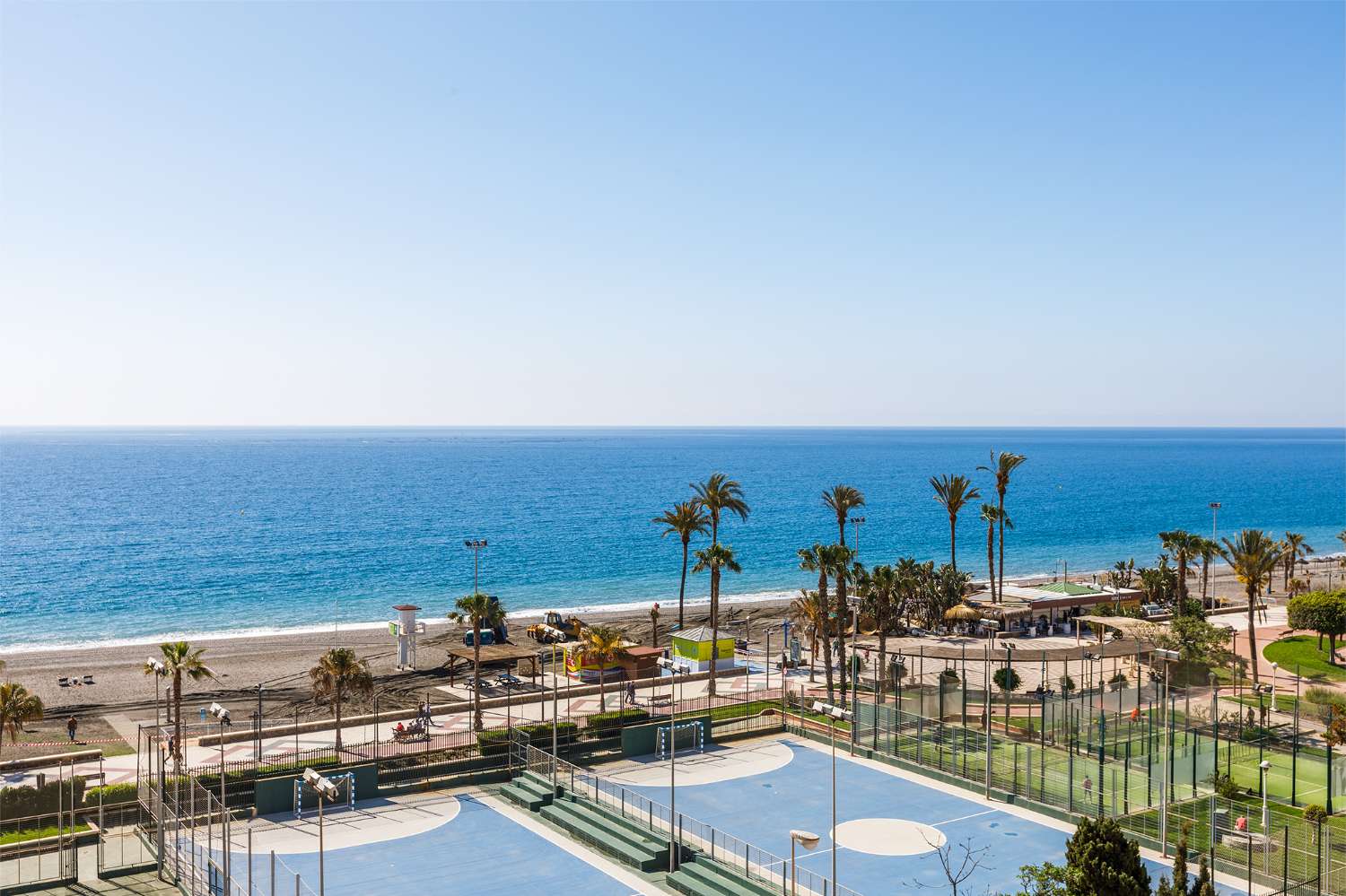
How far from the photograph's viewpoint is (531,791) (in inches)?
1661

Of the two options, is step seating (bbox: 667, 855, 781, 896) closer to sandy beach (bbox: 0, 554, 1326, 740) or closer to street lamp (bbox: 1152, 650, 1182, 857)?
street lamp (bbox: 1152, 650, 1182, 857)

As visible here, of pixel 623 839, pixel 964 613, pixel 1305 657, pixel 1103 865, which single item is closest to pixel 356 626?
pixel 964 613

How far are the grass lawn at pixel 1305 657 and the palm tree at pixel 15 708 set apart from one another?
63538 mm

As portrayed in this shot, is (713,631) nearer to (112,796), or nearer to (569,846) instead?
(569,846)

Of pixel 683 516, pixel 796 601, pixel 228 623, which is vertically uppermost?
pixel 683 516

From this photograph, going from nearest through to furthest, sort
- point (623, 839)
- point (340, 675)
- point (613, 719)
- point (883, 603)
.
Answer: point (623, 839) → point (340, 675) → point (613, 719) → point (883, 603)

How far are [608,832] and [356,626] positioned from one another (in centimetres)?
5930

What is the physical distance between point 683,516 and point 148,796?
40.7m

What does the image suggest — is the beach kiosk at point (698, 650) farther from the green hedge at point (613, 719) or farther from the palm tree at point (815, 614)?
the green hedge at point (613, 719)

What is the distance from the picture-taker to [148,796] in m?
37.4

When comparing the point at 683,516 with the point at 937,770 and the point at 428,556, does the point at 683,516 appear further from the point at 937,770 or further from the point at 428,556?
the point at 428,556

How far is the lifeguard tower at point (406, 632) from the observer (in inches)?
2672

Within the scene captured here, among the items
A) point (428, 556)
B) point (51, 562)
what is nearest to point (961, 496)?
point (428, 556)

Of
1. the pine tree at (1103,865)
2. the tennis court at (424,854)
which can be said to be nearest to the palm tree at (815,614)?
the tennis court at (424,854)
